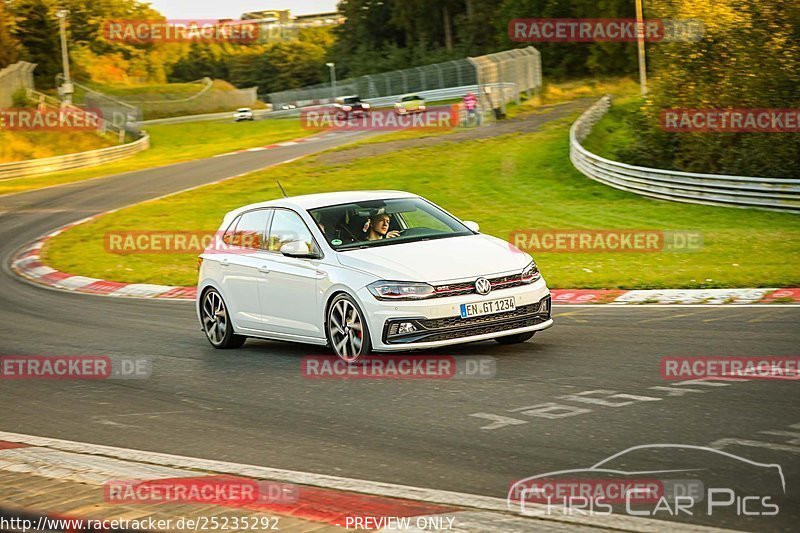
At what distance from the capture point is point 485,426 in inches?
294

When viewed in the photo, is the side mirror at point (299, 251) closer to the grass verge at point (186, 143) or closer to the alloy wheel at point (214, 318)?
the alloy wheel at point (214, 318)

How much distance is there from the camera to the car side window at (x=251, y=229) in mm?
11805

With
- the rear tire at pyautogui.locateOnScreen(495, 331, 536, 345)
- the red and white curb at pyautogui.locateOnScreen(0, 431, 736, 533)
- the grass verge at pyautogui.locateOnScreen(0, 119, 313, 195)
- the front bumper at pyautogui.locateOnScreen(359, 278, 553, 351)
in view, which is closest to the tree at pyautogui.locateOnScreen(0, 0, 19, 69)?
the grass verge at pyautogui.locateOnScreen(0, 119, 313, 195)

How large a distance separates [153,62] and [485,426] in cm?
13672

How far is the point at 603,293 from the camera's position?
48.4 feet

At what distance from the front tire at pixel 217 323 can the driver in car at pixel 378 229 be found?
207cm

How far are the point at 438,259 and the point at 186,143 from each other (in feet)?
→ 203

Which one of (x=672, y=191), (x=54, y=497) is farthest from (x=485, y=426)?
(x=672, y=191)

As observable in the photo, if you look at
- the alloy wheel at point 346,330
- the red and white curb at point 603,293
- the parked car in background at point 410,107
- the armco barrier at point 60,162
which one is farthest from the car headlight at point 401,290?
the parked car in background at point 410,107

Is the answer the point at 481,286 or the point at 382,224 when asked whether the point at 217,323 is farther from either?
the point at 481,286

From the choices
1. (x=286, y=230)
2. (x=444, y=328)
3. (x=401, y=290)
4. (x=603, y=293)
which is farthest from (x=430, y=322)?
(x=603, y=293)

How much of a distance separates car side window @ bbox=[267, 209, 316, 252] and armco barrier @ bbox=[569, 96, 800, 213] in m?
16.3

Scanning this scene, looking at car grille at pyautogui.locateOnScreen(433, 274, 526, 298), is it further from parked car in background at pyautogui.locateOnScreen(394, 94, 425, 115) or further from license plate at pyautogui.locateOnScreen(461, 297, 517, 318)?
parked car in background at pyautogui.locateOnScreen(394, 94, 425, 115)

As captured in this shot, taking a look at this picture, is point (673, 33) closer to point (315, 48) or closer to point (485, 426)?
point (485, 426)
